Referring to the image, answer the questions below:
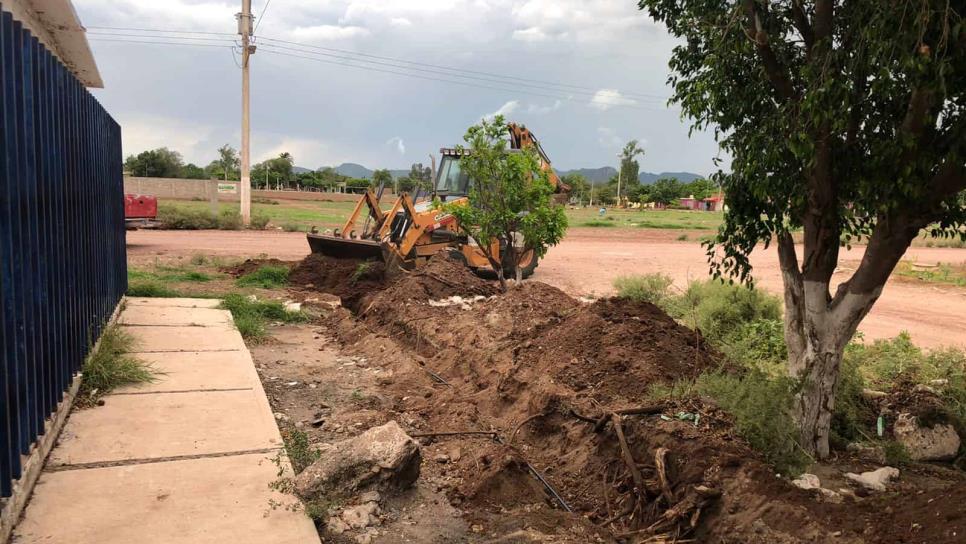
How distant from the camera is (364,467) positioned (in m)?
4.25

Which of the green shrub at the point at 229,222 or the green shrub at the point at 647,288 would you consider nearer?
the green shrub at the point at 647,288

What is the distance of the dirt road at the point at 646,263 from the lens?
12.5 m

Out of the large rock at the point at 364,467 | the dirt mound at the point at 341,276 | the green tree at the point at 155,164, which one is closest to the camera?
the large rock at the point at 364,467

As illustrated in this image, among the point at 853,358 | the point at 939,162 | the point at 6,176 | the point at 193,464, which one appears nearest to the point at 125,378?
the point at 193,464

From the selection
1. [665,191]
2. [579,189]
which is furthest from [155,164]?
[665,191]

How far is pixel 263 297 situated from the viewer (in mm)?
12047

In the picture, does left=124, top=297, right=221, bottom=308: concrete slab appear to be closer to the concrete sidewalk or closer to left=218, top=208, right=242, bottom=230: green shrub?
the concrete sidewalk

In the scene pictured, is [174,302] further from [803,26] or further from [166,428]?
[803,26]

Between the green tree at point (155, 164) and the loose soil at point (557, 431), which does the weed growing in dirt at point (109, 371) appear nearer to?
the loose soil at point (557, 431)

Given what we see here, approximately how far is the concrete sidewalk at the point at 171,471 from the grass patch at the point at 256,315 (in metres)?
2.49

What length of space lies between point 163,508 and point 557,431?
9.88 ft

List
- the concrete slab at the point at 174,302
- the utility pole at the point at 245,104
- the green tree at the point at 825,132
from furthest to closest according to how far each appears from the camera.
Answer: the utility pole at the point at 245,104 → the concrete slab at the point at 174,302 → the green tree at the point at 825,132

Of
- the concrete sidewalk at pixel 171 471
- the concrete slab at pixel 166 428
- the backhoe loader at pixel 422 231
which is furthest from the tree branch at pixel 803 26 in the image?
the backhoe loader at pixel 422 231

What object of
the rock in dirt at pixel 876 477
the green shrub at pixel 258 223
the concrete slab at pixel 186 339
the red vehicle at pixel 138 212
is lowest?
the rock in dirt at pixel 876 477
